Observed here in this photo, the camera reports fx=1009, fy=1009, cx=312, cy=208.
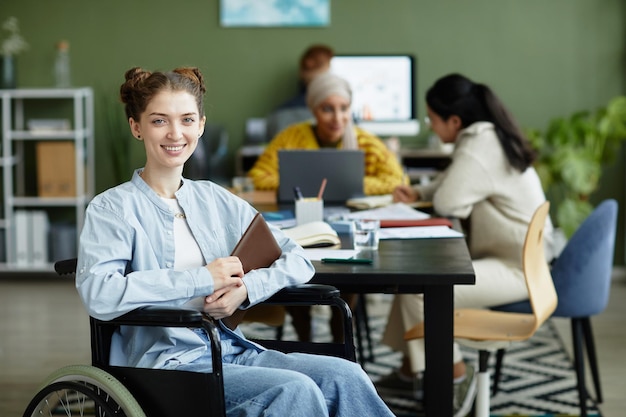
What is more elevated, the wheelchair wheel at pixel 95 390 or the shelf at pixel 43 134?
the shelf at pixel 43 134

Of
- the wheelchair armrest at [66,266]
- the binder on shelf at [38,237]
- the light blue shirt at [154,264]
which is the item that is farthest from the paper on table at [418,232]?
the binder on shelf at [38,237]

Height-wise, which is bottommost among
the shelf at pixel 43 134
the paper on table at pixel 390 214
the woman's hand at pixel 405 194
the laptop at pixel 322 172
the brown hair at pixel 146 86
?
the paper on table at pixel 390 214

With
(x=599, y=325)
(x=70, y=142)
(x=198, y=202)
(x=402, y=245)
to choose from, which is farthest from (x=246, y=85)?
(x=198, y=202)

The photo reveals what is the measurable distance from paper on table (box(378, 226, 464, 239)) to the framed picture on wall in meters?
3.46

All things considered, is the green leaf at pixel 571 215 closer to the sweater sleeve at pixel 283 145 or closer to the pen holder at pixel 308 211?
the sweater sleeve at pixel 283 145

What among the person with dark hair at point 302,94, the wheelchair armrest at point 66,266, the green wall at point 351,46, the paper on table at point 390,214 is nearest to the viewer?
the wheelchair armrest at point 66,266

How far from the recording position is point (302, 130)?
423 centimetres

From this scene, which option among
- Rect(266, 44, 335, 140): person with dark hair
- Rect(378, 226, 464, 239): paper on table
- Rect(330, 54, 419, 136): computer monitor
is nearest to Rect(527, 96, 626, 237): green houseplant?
Rect(330, 54, 419, 136): computer monitor

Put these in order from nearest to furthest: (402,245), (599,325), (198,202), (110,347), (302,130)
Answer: (110,347), (198,202), (402,245), (302,130), (599,325)

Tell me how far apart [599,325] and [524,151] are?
182 centimetres

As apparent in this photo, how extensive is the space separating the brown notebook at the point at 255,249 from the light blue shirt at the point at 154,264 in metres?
0.02

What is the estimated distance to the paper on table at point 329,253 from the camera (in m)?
2.47

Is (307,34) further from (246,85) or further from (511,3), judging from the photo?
(511,3)

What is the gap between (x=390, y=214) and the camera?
3.20 m
